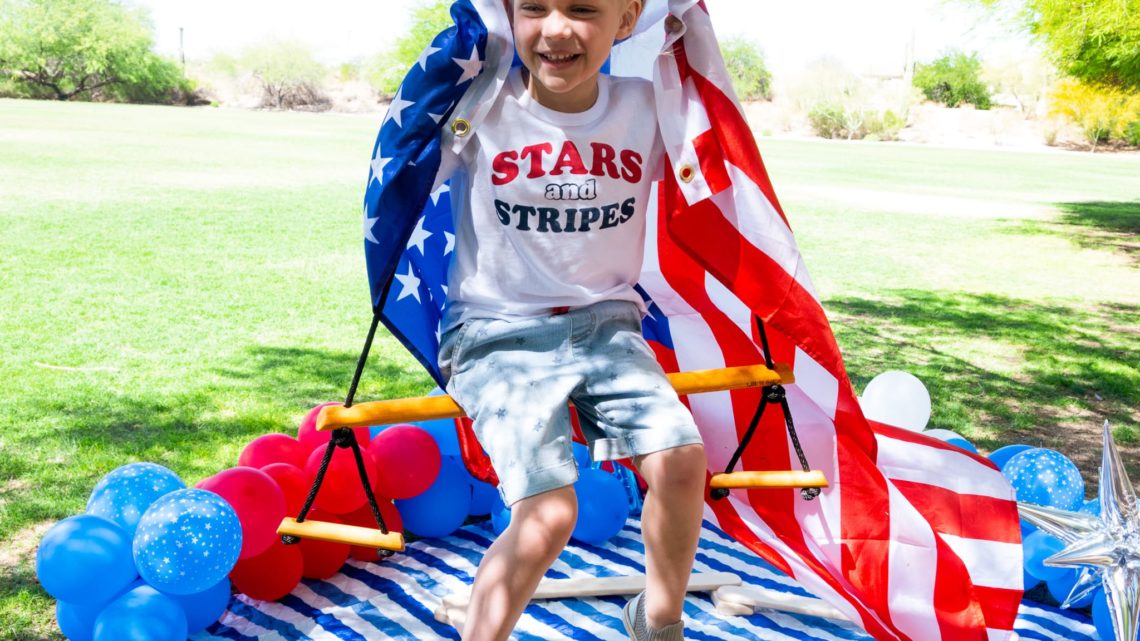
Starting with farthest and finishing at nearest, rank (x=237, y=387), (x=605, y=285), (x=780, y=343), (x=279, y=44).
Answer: (x=279, y=44) < (x=237, y=387) < (x=780, y=343) < (x=605, y=285)

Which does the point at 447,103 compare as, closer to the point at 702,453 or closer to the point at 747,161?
the point at 747,161

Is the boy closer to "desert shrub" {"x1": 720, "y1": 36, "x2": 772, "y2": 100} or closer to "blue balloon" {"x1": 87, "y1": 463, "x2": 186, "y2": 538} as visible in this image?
"blue balloon" {"x1": 87, "y1": 463, "x2": 186, "y2": 538}

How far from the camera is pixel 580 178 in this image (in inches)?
108

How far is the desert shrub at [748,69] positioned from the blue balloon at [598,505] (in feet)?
204

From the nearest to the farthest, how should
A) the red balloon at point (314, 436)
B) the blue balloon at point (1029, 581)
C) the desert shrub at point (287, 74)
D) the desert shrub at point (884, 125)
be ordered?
the blue balloon at point (1029, 581) < the red balloon at point (314, 436) < the desert shrub at point (884, 125) < the desert shrub at point (287, 74)

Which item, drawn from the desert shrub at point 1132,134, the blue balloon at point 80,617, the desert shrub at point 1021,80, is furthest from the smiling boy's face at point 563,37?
the desert shrub at point 1021,80

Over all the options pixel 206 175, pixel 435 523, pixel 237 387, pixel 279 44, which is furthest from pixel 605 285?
pixel 279 44

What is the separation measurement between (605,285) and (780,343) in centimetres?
64

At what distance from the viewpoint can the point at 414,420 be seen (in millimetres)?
2764

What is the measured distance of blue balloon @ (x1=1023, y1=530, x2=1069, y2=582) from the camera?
3332 mm

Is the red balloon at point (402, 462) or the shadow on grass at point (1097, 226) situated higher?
the red balloon at point (402, 462)

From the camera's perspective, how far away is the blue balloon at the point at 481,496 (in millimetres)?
3861

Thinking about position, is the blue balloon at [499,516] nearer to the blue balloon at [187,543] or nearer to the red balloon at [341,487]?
the red balloon at [341,487]

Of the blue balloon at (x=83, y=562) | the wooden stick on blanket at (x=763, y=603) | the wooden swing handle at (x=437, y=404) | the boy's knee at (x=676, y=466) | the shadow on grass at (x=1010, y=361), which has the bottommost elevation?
the wooden stick on blanket at (x=763, y=603)
